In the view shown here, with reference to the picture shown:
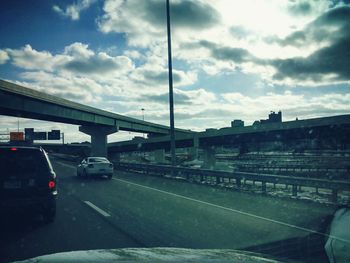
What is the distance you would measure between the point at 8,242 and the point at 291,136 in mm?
52118

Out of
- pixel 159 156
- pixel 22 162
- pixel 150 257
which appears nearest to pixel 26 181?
pixel 22 162

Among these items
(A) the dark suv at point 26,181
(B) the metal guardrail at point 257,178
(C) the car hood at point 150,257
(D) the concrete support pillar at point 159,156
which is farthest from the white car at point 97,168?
(D) the concrete support pillar at point 159,156

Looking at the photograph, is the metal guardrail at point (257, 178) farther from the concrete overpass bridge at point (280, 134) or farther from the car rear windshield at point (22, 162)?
the concrete overpass bridge at point (280, 134)

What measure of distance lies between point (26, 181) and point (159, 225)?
3.31m

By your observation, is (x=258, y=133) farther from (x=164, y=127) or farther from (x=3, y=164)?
(x=3, y=164)

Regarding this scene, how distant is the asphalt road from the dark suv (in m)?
0.43

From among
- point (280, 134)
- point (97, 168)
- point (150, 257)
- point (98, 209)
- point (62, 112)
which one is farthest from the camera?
point (280, 134)

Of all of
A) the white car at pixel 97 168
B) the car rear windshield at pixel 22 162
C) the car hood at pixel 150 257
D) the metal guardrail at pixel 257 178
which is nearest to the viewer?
the car hood at pixel 150 257

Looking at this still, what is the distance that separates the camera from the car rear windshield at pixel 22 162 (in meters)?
8.82

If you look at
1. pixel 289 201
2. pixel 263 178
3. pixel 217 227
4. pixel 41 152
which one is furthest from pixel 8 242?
pixel 263 178

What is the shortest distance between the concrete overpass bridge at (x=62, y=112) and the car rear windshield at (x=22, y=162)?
27350 mm

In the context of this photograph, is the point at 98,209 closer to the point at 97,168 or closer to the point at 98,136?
the point at 97,168

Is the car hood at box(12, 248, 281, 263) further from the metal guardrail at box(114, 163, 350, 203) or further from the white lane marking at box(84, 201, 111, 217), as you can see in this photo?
the metal guardrail at box(114, 163, 350, 203)

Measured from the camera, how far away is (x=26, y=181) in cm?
895
